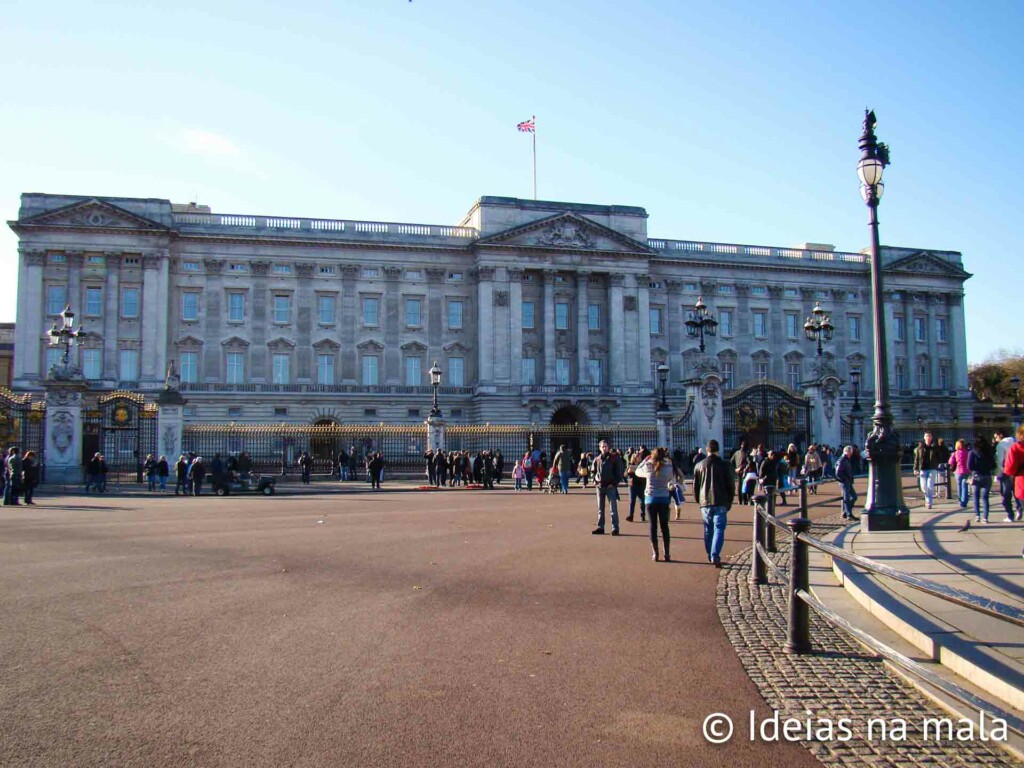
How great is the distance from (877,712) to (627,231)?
5947cm

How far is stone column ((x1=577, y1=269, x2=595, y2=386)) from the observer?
61656mm

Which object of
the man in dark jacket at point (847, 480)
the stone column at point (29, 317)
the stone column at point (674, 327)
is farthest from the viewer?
the stone column at point (674, 327)

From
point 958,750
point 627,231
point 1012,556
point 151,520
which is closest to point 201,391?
point 627,231

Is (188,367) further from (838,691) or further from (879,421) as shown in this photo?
(838,691)

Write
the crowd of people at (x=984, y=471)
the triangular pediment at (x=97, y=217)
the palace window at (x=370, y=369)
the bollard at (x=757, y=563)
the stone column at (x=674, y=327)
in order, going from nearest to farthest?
the bollard at (x=757, y=563)
the crowd of people at (x=984, y=471)
the triangular pediment at (x=97, y=217)
the palace window at (x=370, y=369)
the stone column at (x=674, y=327)

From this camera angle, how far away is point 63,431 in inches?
1225

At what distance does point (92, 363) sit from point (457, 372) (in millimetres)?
23369

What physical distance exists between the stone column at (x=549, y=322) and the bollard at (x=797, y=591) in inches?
2110

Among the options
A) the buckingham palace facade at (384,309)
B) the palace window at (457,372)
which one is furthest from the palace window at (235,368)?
the palace window at (457,372)

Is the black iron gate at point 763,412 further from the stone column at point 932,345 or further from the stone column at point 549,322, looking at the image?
the stone column at point 932,345

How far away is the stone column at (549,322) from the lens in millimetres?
61031

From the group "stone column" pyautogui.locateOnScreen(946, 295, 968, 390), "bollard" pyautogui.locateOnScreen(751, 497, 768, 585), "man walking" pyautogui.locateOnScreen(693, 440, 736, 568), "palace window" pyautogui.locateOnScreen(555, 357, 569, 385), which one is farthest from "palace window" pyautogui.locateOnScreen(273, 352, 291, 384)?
"stone column" pyautogui.locateOnScreen(946, 295, 968, 390)

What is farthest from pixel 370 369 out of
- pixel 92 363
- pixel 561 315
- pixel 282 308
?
pixel 92 363

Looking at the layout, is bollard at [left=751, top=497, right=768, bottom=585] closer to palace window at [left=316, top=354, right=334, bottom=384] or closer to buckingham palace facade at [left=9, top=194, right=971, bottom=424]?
buckingham palace facade at [left=9, top=194, right=971, bottom=424]
